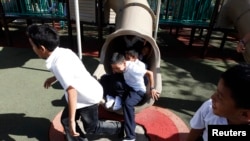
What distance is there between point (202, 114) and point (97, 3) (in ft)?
14.7

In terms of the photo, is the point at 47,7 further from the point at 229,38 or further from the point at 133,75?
the point at 229,38

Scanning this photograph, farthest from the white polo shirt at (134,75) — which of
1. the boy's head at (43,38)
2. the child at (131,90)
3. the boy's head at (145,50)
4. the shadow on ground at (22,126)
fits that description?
the shadow on ground at (22,126)

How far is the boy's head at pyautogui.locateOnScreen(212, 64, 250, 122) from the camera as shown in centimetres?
140

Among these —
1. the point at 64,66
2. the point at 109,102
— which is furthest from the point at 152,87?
the point at 64,66

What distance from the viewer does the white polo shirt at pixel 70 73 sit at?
2.29 metres

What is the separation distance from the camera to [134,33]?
354cm

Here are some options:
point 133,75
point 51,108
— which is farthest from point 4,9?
point 133,75

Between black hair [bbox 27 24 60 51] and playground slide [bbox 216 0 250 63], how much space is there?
3.69m

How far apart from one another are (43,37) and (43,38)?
0.01 m

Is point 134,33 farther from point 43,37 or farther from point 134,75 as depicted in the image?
point 43,37

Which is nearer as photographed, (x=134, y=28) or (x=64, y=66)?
(x=64, y=66)

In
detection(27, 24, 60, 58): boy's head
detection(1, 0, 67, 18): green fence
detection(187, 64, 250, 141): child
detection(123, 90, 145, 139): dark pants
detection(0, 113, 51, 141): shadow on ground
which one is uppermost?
detection(1, 0, 67, 18): green fence

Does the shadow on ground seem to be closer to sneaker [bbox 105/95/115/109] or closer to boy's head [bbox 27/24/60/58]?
sneaker [bbox 105/95/115/109]

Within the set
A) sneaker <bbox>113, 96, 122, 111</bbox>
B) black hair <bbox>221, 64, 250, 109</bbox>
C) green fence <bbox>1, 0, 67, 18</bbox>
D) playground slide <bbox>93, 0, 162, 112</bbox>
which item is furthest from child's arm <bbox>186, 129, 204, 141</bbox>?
green fence <bbox>1, 0, 67, 18</bbox>
